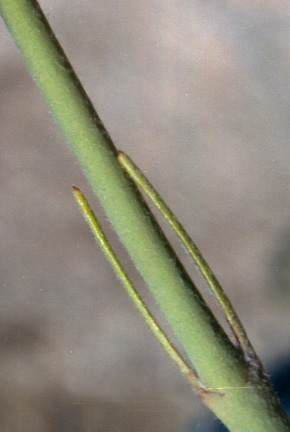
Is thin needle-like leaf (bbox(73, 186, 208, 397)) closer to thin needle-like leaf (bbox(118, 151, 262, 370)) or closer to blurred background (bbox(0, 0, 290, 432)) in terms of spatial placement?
thin needle-like leaf (bbox(118, 151, 262, 370))

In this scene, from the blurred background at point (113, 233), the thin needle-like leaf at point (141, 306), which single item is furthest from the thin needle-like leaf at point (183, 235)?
the blurred background at point (113, 233)

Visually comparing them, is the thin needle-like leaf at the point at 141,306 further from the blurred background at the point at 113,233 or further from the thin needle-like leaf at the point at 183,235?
the blurred background at the point at 113,233

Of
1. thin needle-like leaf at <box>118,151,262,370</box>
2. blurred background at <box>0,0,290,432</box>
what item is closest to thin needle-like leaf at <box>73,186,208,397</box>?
thin needle-like leaf at <box>118,151,262,370</box>

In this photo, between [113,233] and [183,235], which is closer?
[183,235]

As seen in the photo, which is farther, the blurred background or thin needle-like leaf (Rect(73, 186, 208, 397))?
the blurred background

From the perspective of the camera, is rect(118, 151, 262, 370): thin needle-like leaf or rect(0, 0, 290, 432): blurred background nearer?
rect(118, 151, 262, 370): thin needle-like leaf

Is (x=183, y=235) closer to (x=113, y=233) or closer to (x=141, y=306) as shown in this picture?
(x=141, y=306)

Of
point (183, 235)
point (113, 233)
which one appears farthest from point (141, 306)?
point (113, 233)

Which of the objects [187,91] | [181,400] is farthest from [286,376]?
[187,91]

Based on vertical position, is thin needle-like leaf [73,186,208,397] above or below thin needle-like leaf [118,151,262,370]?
below
